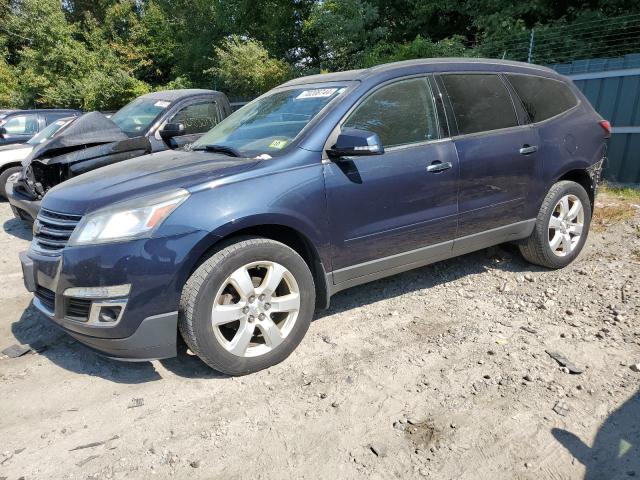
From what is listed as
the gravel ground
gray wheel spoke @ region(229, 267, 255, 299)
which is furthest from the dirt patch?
gray wheel spoke @ region(229, 267, 255, 299)

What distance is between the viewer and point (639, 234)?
Answer: 5133 millimetres

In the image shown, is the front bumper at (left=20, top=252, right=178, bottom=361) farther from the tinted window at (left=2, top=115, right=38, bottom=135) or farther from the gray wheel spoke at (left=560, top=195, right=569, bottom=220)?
the tinted window at (left=2, top=115, right=38, bottom=135)

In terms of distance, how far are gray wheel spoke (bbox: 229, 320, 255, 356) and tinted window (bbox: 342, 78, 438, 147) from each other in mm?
1443

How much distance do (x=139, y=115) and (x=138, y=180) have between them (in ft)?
14.6

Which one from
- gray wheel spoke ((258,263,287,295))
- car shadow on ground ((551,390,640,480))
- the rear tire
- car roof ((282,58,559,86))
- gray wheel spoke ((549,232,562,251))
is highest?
car roof ((282,58,559,86))

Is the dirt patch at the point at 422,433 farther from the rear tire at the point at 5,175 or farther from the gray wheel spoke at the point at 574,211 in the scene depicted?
the rear tire at the point at 5,175

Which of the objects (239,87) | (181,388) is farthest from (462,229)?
(239,87)

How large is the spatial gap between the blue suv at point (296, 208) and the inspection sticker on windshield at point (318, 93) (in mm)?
13

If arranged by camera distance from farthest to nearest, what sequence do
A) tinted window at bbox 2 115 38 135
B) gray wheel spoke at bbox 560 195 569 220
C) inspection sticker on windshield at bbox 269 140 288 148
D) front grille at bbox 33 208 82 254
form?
tinted window at bbox 2 115 38 135, gray wheel spoke at bbox 560 195 569 220, inspection sticker on windshield at bbox 269 140 288 148, front grille at bbox 33 208 82 254

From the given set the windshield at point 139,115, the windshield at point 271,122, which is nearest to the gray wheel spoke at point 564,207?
the windshield at point 271,122

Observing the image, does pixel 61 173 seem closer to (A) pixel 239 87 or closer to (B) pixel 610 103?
(B) pixel 610 103

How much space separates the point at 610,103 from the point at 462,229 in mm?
5509

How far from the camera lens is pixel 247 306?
2840mm

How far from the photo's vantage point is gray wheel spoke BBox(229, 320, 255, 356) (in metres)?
2.83
